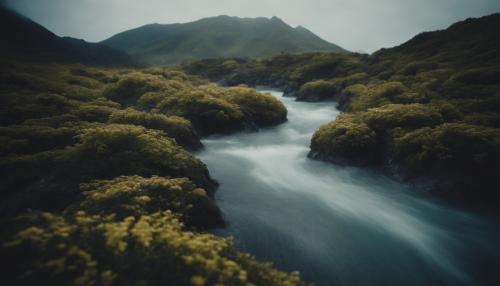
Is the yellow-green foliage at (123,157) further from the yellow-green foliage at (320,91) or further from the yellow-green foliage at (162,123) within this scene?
the yellow-green foliage at (320,91)

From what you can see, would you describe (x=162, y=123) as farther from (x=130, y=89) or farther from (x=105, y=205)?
(x=130, y=89)

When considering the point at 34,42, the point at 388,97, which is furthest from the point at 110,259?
the point at 34,42

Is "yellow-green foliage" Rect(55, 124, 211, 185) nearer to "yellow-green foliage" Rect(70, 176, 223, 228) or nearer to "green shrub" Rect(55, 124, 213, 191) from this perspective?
"green shrub" Rect(55, 124, 213, 191)

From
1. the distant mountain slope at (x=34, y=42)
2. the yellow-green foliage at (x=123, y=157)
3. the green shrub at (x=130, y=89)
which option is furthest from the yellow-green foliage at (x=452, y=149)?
the distant mountain slope at (x=34, y=42)

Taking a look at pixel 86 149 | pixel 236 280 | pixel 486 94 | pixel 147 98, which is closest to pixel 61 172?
pixel 86 149

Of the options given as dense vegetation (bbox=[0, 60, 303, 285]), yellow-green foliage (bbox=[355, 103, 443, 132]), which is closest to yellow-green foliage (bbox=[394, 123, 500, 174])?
yellow-green foliage (bbox=[355, 103, 443, 132])

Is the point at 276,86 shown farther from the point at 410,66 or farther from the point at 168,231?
the point at 168,231

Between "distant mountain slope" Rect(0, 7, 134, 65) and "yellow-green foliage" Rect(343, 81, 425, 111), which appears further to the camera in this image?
"distant mountain slope" Rect(0, 7, 134, 65)
